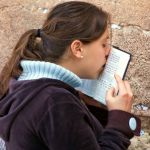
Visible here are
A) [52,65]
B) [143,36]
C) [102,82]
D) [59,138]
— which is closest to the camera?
[59,138]

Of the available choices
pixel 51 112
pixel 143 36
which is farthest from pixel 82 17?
pixel 143 36

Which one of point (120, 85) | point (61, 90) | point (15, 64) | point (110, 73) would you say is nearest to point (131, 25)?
point (110, 73)

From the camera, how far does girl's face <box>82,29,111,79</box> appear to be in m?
1.57

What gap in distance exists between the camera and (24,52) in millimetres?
1561

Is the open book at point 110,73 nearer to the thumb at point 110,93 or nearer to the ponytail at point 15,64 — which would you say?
the thumb at point 110,93

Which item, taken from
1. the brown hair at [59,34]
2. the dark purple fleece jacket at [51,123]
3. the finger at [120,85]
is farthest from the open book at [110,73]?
the dark purple fleece jacket at [51,123]

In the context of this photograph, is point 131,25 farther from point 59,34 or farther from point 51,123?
point 51,123

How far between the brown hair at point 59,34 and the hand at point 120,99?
0.19 metres

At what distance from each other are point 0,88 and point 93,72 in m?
0.32

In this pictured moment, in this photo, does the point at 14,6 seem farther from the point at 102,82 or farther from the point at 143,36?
the point at 102,82

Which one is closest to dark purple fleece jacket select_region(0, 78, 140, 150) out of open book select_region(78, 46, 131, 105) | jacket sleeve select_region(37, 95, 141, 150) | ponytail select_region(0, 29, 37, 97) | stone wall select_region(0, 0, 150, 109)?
jacket sleeve select_region(37, 95, 141, 150)

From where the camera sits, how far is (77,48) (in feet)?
5.03

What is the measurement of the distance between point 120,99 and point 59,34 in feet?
0.94

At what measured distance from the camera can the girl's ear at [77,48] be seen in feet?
4.99
